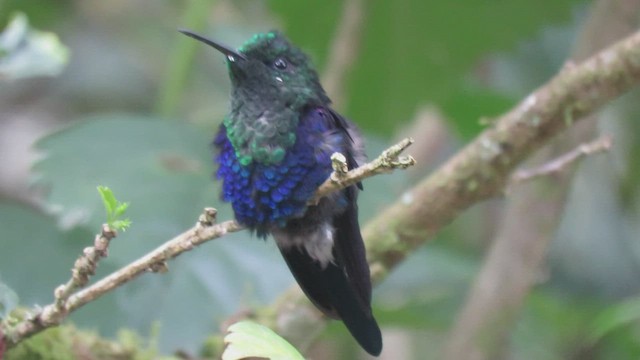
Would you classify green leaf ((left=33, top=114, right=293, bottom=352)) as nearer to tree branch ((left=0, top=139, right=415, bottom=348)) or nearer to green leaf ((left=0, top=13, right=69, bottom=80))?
green leaf ((left=0, top=13, right=69, bottom=80))

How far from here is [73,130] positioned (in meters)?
3.41

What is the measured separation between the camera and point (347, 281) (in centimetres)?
212

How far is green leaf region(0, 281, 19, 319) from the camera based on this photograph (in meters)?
1.89

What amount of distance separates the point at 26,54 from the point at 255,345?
1.18m

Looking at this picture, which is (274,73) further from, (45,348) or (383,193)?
(383,193)

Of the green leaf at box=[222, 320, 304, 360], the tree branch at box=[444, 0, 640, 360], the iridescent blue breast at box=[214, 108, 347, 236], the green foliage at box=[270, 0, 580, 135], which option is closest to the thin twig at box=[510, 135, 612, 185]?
the tree branch at box=[444, 0, 640, 360]

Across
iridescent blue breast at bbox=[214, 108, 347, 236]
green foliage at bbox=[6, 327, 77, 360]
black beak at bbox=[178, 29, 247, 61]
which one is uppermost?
black beak at bbox=[178, 29, 247, 61]

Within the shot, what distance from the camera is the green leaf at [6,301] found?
189 centimetres

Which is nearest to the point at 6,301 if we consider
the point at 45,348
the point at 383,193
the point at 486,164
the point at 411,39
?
the point at 45,348

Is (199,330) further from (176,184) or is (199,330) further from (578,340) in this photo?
(578,340)

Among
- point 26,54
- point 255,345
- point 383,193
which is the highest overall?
point 383,193

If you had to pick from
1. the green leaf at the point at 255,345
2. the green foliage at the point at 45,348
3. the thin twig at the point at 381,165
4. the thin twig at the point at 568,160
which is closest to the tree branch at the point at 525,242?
the thin twig at the point at 568,160

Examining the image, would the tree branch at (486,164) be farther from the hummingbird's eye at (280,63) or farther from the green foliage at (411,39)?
the green foliage at (411,39)

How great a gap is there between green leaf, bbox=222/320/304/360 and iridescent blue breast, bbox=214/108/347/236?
48 centimetres
